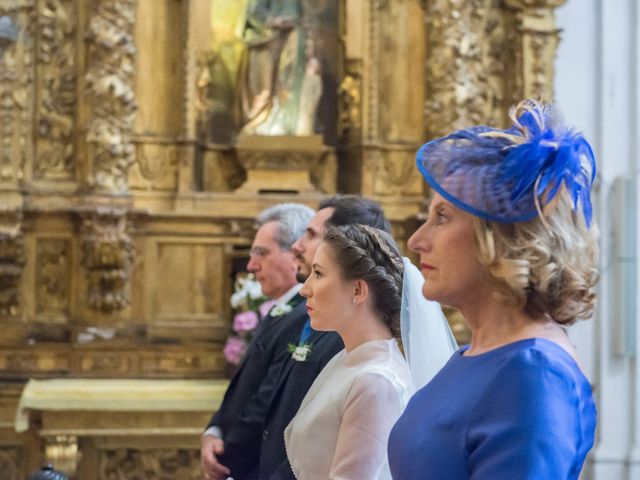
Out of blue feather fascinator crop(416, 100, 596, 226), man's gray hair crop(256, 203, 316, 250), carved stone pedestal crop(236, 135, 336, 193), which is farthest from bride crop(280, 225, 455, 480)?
carved stone pedestal crop(236, 135, 336, 193)

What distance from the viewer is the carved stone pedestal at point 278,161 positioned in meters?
7.63

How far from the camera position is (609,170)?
8.12 metres

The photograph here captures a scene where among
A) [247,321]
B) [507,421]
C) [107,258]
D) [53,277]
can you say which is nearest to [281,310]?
[507,421]

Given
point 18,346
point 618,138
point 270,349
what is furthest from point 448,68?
point 270,349

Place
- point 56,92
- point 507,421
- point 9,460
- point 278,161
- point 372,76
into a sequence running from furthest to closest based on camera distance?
point 372,76 < point 278,161 < point 56,92 < point 9,460 < point 507,421

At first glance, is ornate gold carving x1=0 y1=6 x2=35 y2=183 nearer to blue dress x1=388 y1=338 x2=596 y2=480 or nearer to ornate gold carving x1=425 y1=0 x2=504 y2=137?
ornate gold carving x1=425 y1=0 x2=504 y2=137

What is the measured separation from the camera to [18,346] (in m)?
7.20

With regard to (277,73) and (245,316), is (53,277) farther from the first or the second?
(277,73)

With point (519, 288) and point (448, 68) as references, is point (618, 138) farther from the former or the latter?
point (519, 288)

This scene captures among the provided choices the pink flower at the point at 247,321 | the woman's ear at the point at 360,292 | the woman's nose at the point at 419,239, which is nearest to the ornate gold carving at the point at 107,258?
the pink flower at the point at 247,321

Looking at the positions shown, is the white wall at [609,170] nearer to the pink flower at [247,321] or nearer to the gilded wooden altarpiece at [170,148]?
the gilded wooden altarpiece at [170,148]

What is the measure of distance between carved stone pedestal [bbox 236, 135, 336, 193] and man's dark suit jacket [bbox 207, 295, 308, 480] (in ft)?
11.8

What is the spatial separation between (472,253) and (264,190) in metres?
5.92

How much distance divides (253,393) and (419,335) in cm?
150
